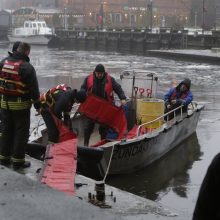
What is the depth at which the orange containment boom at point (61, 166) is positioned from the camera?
6.96 metres

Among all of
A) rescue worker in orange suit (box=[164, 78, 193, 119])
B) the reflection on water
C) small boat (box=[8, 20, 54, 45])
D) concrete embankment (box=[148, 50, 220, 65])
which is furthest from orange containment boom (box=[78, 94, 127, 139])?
small boat (box=[8, 20, 54, 45])

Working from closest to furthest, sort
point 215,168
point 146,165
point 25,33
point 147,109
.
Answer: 1. point 215,168
2. point 146,165
3. point 147,109
4. point 25,33

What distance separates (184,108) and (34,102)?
17.7 feet

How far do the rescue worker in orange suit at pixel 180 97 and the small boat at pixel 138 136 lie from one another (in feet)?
0.48

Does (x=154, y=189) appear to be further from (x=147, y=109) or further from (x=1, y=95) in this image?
(x=1, y=95)

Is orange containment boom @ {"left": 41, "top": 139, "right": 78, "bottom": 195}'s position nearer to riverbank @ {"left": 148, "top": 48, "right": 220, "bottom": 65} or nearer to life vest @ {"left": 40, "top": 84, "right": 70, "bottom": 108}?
life vest @ {"left": 40, "top": 84, "right": 70, "bottom": 108}

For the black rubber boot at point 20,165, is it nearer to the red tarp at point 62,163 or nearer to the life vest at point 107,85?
the red tarp at point 62,163

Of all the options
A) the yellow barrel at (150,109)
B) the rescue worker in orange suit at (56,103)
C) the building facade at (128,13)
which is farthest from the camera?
the building facade at (128,13)

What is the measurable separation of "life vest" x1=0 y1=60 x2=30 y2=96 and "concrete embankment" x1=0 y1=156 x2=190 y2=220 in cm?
101

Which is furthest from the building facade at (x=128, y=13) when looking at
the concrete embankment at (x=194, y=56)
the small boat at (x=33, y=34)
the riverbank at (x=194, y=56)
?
the riverbank at (x=194, y=56)

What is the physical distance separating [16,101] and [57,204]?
2.06m

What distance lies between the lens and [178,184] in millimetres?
9352

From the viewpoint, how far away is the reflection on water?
9037mm

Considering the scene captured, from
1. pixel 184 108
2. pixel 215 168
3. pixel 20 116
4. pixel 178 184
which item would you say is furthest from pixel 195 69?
pixel 215 168
